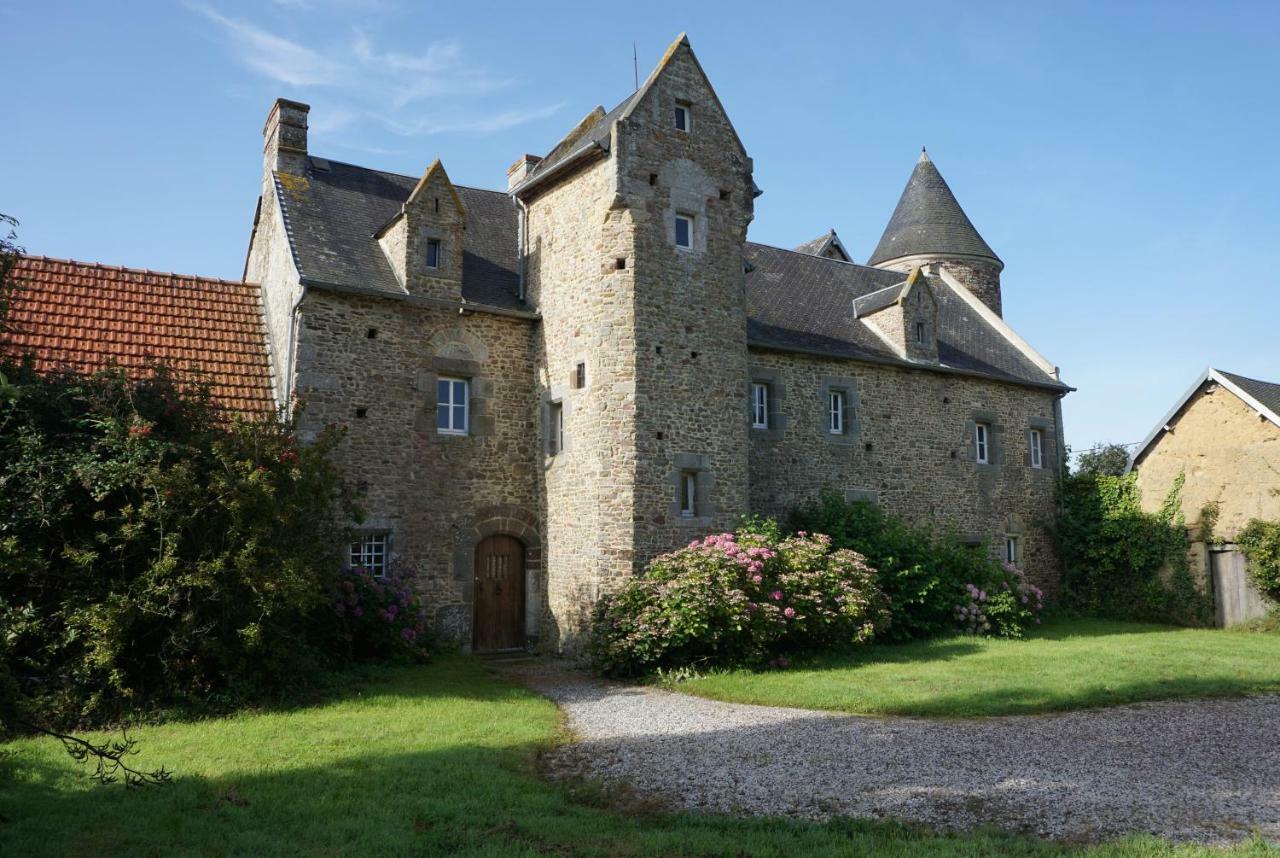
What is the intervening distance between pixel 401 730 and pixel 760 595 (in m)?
→ 5.39

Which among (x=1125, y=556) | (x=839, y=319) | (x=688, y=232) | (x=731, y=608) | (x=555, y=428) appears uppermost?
(x=688, y=232)

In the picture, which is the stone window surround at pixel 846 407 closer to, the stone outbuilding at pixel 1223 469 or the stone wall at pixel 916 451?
the stone wall at pixel 916 451

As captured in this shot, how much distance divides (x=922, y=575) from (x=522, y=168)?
11.0 m

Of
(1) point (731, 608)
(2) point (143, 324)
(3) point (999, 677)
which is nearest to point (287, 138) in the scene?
(2) point (143, 324)

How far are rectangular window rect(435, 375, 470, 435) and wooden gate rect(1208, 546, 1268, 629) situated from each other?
52.7 ft

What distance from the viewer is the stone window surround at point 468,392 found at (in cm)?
1405

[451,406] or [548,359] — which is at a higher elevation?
[548,359]

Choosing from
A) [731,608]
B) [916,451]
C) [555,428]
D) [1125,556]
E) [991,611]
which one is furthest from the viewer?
[1125,556]

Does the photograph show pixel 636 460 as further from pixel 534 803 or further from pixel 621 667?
pixel 534 803

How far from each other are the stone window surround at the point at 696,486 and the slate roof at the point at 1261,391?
12789mm

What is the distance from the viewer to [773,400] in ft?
54.2

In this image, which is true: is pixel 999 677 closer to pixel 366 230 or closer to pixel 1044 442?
pixel 1044 442

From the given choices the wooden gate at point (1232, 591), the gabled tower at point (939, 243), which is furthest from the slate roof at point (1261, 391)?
the gabled tower at point (939, 243)

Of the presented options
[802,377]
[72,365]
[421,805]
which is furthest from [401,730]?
[802,377]
